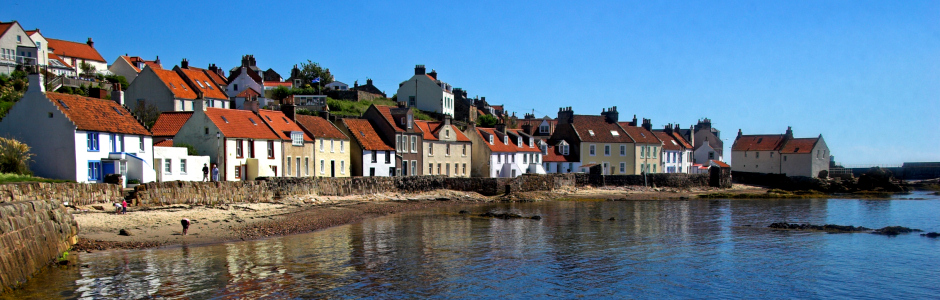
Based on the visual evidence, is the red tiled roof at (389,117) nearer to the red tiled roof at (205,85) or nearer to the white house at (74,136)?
the red tiled roof at (205,85)

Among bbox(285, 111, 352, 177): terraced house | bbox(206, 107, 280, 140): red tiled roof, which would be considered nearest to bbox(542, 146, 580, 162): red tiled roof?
bbox(285, 111, 352, 177): terraced house

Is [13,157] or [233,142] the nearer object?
[13,157]

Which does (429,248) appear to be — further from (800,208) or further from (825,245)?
(800,208)

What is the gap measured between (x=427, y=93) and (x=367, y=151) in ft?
113

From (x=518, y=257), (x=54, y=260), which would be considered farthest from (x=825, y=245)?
(x=54, y=260)

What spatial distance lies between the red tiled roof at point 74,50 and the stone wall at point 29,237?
7044cm

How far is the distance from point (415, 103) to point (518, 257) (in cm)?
6960

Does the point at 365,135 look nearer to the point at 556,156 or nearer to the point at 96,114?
the point at 96,114

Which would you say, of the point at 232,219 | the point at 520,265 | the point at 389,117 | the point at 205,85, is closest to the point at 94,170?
the point at 232,219

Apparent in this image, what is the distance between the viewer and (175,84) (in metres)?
64.8

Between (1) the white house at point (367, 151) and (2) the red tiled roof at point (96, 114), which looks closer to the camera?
(2) the red tiled roof at point (96, 114)

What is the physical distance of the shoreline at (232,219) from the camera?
90.9ft

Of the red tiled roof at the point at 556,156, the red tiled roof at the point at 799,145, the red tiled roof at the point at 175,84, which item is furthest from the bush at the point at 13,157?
the red tiled roof at the point at 799,145

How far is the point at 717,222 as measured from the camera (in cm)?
4250
